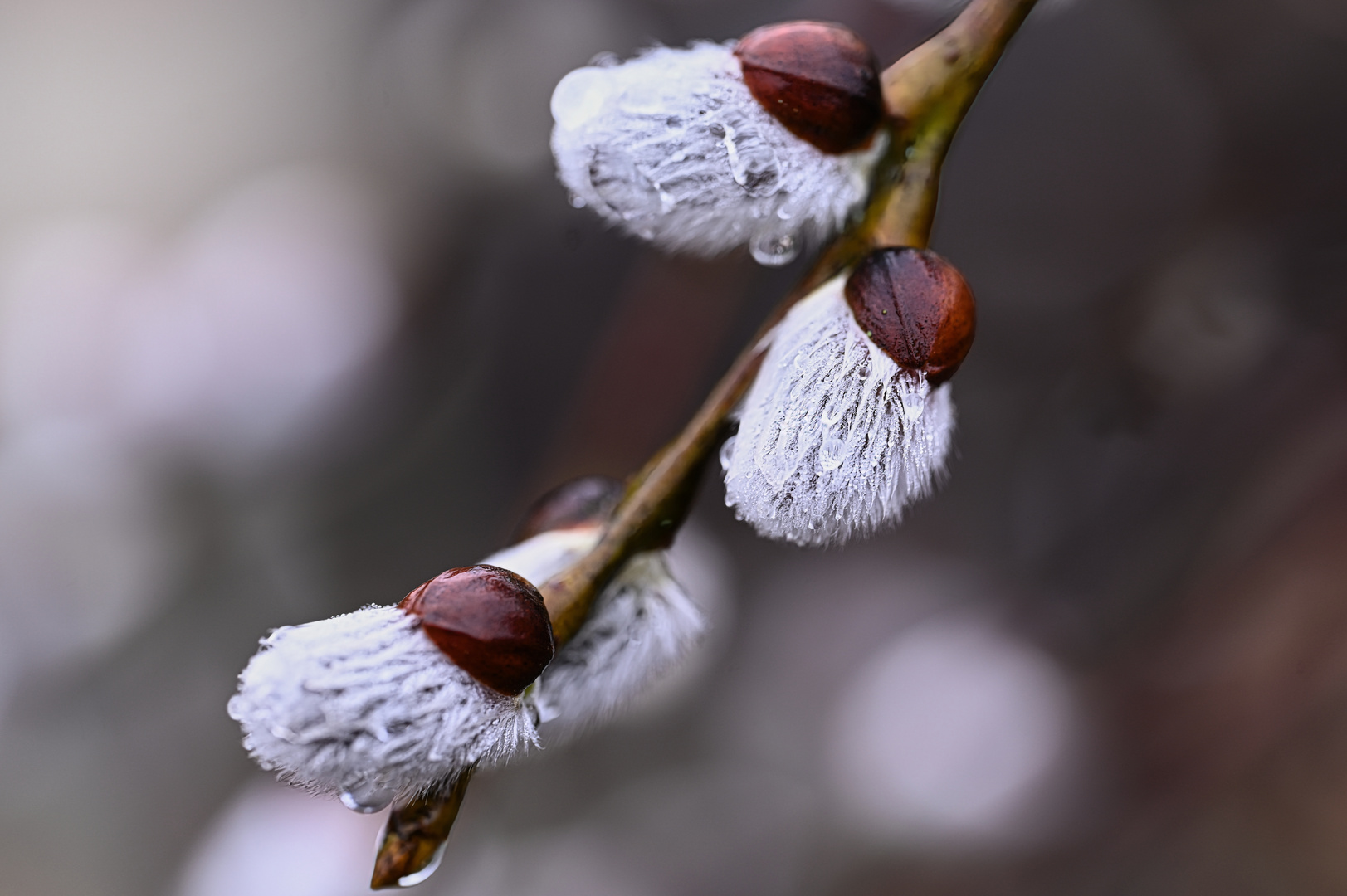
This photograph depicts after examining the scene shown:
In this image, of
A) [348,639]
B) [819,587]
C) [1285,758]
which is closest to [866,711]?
[819,587]

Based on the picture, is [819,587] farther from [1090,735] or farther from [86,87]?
[86,87]

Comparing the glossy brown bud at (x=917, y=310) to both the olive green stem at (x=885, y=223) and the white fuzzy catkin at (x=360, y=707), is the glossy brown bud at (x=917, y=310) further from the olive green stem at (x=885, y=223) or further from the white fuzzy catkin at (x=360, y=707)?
the white fuzzy catkin at (x=360, y=707)

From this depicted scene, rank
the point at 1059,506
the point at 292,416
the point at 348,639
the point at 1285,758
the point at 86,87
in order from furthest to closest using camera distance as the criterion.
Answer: the point at 86,87 → the point at 292,416 → the point at 1059,506 → the point at 1285,758 → the point at 348,639

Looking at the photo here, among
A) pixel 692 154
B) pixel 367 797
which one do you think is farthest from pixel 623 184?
pixel 367 797

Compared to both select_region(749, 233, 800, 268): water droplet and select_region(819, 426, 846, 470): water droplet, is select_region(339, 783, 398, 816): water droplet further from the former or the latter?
select_region(749, 233, 800, 268): water droplet

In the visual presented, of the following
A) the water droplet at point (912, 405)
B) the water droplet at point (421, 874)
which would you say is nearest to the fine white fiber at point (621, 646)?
the water droplet at point (421, 874)

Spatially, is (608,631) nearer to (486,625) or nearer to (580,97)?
(486,625)
